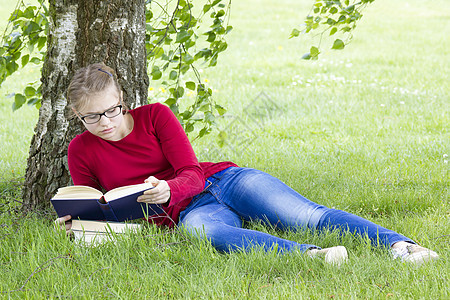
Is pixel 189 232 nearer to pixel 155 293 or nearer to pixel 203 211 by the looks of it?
pixel 203 211

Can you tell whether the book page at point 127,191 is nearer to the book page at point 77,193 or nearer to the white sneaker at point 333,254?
the book page at point 77,193

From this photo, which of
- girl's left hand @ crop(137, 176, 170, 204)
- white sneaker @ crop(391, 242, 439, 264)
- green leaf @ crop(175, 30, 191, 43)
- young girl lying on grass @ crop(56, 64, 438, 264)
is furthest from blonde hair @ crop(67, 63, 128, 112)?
white sneaker @ crop(391, 242, 439, 264)

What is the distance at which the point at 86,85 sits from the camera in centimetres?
248

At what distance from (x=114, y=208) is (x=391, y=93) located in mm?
5114

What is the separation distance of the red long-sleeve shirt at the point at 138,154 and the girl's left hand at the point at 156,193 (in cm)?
21

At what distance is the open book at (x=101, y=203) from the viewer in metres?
2.34

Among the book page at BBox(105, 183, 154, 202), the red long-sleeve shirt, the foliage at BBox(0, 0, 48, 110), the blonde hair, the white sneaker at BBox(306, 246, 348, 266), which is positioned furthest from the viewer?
the foliage at BBox(0, 0, 48, 110)

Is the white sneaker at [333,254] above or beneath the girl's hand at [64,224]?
beneath

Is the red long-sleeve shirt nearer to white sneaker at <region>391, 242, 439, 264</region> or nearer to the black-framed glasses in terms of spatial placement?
the black-framed glasses

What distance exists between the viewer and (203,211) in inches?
102

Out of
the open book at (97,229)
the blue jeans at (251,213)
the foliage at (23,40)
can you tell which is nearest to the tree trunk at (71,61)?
the foliage at (23,40)

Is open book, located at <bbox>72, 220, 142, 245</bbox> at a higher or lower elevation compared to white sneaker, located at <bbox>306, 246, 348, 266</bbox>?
higher

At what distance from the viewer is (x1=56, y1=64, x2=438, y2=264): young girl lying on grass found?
8.11ft

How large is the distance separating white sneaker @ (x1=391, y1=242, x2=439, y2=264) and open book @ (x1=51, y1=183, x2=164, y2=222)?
1.16 meters
